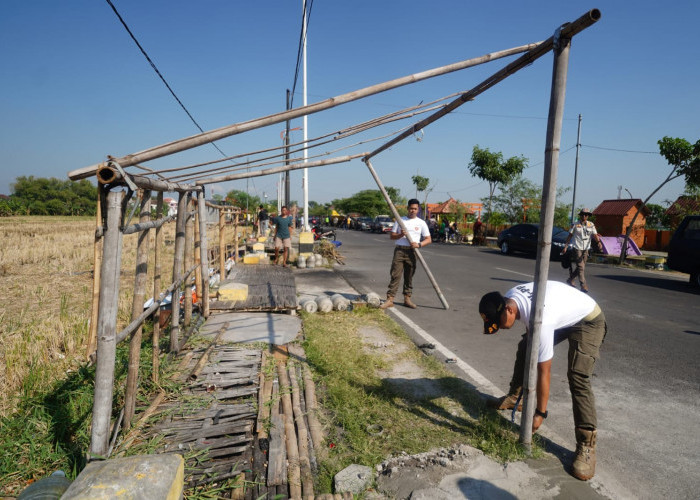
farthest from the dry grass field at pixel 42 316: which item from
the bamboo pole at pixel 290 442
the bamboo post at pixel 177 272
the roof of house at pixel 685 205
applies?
the roof of house at pixel 685 205

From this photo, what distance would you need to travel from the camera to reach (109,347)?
238 centimetres

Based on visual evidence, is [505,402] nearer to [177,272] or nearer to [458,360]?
[458,360]

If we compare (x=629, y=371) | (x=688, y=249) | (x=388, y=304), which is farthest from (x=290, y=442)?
(x=688, y=249)

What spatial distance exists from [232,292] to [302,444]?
4391mm

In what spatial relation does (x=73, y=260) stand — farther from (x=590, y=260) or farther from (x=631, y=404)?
(x=590, y=260)

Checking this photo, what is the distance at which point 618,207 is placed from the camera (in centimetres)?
2700

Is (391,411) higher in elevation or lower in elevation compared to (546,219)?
lower

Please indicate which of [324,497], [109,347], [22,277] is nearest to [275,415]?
[324,497]

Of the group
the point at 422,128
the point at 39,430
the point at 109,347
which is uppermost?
the point at 422,128

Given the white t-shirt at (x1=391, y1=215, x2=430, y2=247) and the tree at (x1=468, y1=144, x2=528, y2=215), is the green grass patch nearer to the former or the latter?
the white t-shirt at (x1=391, y1=215, x2=430, y2=247)

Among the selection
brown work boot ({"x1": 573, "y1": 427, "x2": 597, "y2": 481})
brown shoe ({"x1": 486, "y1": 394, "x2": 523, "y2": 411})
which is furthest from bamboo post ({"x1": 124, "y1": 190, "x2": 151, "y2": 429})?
brown work boot ({"x1": 573, "y1": 427, "x2": 597, "y2": 481})

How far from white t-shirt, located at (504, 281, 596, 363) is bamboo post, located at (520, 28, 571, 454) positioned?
0.05 m

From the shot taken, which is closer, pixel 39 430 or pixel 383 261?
pixel 39 430

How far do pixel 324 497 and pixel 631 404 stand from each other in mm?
3113
